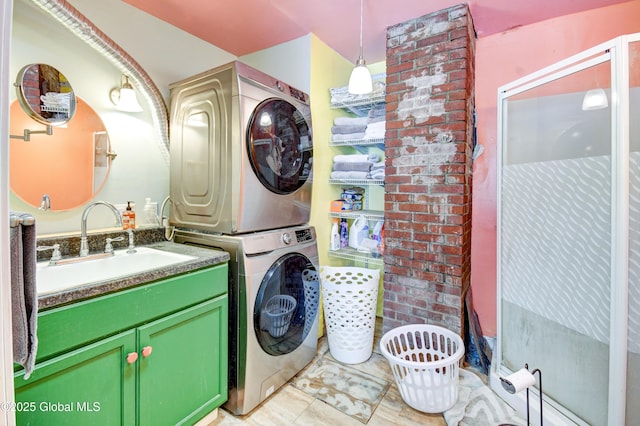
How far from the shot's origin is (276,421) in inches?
63.5

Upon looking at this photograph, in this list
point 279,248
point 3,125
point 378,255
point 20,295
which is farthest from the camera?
point 378,255

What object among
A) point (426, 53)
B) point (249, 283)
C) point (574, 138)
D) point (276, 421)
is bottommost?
point (276, 421)

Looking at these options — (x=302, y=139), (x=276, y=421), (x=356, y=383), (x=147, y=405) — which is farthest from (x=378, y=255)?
(x=147, y=405)

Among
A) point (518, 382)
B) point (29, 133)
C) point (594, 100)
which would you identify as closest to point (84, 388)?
point (29, 133)

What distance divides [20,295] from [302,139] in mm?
1682

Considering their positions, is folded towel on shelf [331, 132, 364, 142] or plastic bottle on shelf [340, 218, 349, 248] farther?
plastic bottle on shelf [340, 218, 349, 248]

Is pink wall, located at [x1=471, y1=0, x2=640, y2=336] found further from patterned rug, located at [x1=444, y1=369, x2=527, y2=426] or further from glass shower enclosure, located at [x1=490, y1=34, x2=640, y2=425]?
patterned rug, located at [x1=444, y1=369, x2=527, y2=426]

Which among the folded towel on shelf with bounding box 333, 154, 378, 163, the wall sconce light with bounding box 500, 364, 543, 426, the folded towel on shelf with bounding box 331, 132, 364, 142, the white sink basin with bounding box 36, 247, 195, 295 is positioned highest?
the folded towel on shelf with bounding box 331, 132, 364, 142

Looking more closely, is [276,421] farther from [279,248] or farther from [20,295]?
[20,295]

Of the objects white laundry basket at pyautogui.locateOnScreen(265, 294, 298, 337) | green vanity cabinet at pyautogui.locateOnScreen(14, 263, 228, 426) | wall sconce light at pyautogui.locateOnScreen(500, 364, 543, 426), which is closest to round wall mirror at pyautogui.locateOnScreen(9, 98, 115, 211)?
green vanity cabinet at pyautogui.locateOnScreen(14, 263, 228, 426)

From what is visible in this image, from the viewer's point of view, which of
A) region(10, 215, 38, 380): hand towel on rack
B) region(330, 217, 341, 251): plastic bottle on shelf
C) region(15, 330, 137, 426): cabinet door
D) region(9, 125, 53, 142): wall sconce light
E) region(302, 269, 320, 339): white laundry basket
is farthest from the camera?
region(330, 217, 341, 251): plastic bottle on shelf

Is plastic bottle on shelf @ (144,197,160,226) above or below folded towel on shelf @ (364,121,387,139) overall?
below

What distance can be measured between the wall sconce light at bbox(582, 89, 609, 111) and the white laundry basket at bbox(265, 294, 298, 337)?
6.15 ft

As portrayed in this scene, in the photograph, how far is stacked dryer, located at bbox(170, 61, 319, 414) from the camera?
5.37ft
